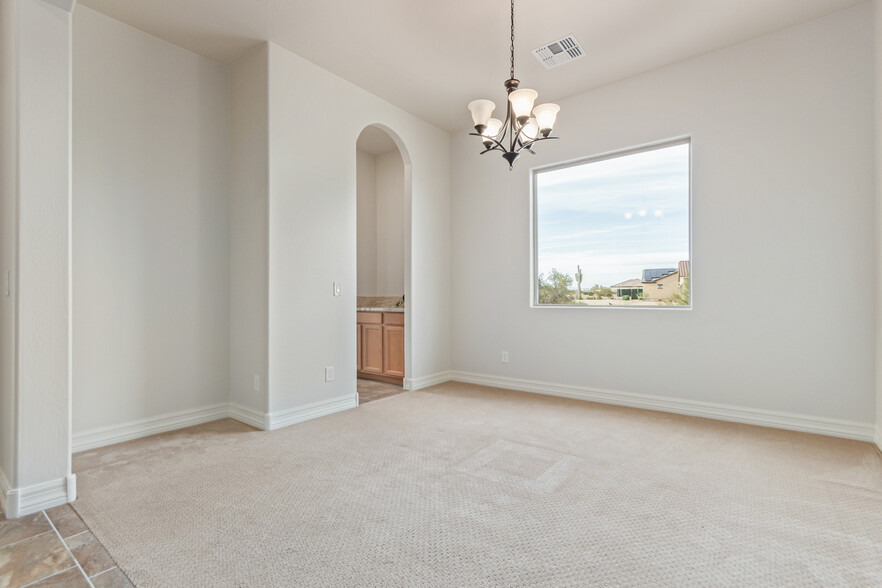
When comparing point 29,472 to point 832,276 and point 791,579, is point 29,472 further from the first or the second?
point 832,276

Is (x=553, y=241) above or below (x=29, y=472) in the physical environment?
above

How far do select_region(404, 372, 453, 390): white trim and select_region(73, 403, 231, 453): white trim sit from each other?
180cm

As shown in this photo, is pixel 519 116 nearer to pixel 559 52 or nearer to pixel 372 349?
pixel 559 52

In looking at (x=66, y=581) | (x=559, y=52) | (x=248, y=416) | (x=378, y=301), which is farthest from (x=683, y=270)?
(x=66, y=581)

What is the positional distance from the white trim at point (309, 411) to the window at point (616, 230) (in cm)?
225

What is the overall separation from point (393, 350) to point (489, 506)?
122 inches

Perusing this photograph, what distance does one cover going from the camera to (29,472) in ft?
7.03

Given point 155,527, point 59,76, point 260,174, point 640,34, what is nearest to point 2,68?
point 59,76

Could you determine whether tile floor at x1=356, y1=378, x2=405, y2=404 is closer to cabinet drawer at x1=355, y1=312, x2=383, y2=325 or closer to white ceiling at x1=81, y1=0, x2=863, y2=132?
cabinet drawer at x1=355, y1=312, x2=383, y2=325

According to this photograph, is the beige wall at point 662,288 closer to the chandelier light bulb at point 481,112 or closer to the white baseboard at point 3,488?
the chandelier light bulb at point 481,112

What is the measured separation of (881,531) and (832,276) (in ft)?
6.41

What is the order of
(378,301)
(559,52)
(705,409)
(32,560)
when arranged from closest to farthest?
(32,560) → (559,52) → (705,409) → (378,301)

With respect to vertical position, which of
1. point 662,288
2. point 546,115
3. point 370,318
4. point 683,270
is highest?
point 546,115

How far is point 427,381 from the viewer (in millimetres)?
5020
